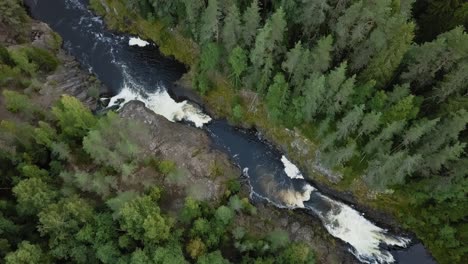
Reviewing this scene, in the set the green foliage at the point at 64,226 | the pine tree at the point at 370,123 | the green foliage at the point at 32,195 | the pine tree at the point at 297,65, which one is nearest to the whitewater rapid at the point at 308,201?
the pine tree at the point at 297,65

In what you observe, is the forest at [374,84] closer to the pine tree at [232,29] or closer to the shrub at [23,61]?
the pine tree at [232,29]

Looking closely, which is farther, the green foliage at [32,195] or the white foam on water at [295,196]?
the white foam on water at [295,196]

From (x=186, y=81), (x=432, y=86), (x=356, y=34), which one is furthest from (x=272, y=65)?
(x=432, y=86)

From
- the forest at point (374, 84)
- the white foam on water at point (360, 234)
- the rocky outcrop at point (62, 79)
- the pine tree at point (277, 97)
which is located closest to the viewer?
the forest at point (374, 84)

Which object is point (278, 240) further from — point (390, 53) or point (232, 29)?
point (232, 29)

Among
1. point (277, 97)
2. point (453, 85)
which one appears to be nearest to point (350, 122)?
point (277, 97)

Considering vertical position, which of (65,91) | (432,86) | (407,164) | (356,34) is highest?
(356,34)

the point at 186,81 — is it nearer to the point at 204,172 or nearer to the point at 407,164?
the point at 204,172
